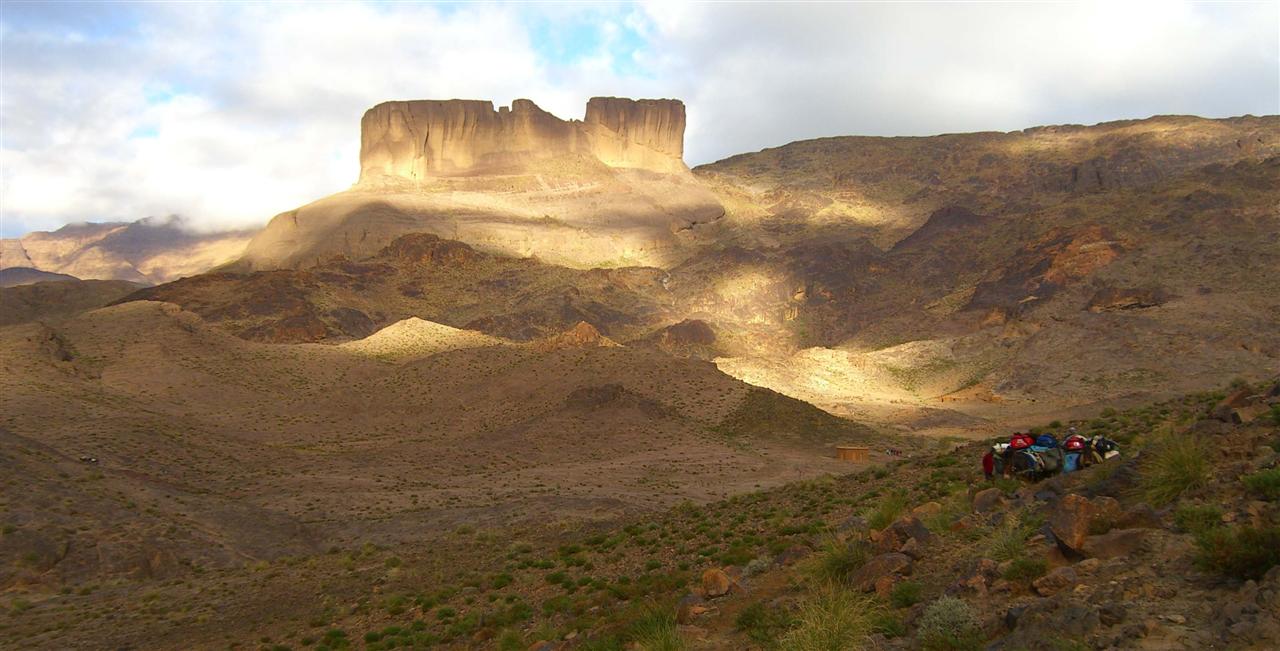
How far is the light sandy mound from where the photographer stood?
60.9 m

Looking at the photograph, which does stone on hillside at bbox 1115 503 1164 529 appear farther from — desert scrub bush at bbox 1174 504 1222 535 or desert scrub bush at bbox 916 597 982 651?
desert scrub bush at bbox 916 597 982 651

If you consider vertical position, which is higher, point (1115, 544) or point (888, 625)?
point (1115, 544)

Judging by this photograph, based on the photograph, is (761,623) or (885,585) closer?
(885,585)

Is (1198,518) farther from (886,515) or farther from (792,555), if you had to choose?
(792,555)

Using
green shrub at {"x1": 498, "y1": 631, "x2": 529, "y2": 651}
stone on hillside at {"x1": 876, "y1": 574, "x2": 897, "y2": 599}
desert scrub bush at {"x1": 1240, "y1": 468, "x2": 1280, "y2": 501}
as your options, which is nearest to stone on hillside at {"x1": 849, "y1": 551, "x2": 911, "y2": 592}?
stone on hillside at {"x1": 876, "y1": 574, "x2": 897, "y2": 599}

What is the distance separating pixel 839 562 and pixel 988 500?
2.41m

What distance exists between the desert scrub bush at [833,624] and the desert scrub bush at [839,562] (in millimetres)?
939

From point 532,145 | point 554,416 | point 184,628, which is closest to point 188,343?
point 554,416

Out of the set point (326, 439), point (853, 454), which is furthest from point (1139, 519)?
point (326, 439)

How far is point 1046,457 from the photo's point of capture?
39.5 feet

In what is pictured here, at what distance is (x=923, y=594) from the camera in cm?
792

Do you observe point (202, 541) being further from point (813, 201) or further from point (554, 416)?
point (813, 201)

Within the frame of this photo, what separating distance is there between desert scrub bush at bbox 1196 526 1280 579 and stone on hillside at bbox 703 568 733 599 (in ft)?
17.2

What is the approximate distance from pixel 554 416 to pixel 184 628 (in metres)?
30.2
